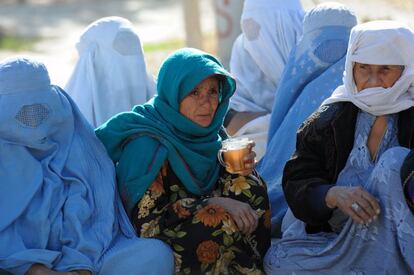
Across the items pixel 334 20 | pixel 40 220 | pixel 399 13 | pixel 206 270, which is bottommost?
pixel 399 13

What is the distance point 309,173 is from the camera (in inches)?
160

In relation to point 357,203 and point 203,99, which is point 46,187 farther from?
point 357,203

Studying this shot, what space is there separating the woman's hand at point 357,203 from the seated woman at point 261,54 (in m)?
1.97

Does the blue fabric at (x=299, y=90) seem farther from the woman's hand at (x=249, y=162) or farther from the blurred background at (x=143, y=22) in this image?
the blurred background at (x=143, y=22)

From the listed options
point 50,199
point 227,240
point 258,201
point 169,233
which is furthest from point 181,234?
point 50,199

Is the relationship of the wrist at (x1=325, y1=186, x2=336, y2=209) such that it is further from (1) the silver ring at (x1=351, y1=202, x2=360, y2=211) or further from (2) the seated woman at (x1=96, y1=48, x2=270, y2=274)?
(2) the seated woman at (x1=96, y1=48, x2=270, y2=274)

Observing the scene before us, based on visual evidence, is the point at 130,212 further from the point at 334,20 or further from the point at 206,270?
the point at 334,20

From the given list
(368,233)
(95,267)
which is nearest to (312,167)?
(368,233)

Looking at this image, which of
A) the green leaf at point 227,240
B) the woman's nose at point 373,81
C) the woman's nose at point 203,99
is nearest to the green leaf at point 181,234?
the green leaf at point 227,240

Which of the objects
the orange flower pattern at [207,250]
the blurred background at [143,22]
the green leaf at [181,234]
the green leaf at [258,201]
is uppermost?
the green leaf at [258,201]

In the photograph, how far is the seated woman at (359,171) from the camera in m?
3.75

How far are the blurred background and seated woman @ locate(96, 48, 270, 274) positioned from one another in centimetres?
450

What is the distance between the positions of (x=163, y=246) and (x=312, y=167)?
72 cm

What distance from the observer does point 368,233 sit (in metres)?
3.80
